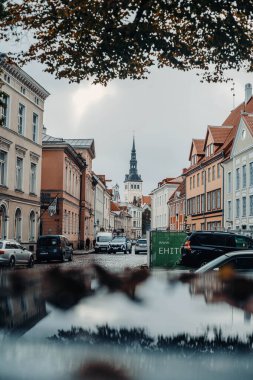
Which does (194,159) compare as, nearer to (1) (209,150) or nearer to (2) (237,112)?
(1) (209,150)

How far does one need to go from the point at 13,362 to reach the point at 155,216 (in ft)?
335

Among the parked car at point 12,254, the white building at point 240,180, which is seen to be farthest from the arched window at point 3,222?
the white building at point 240,180

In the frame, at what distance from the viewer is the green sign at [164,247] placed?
21.3 metres

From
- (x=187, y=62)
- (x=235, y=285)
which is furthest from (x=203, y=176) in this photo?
(x=235, y=285)

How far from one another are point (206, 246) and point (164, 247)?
3001mm

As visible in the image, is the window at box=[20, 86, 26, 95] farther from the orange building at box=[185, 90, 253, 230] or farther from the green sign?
the orange building at box=[185, 90, 253, 230]

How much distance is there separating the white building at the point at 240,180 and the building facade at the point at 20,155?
57.2ft

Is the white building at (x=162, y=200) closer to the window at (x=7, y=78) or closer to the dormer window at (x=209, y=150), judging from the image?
the dormer window at (x=209, y=150)

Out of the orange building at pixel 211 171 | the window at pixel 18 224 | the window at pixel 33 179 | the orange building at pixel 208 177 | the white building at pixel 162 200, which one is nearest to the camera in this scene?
the window at pixel 18 224

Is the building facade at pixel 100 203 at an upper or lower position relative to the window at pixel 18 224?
upper

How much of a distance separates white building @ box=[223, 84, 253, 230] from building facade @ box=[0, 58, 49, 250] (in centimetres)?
1744

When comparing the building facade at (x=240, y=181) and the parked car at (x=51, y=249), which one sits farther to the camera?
the building facade at (x=240, y=181)

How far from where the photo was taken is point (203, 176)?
5975 centimetres

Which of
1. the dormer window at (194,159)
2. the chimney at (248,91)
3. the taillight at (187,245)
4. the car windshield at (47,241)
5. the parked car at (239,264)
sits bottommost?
the car windshield at (47,241)
